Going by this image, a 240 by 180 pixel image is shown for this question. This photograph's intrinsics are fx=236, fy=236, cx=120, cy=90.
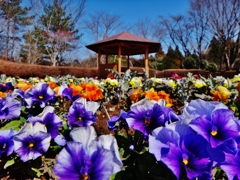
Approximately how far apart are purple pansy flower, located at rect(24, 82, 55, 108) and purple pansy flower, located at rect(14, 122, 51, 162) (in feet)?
1.56

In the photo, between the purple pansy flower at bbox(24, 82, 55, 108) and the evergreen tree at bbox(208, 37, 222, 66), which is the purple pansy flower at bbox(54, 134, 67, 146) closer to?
the purple pansy flower at bbox(24, 82, 55, 108)

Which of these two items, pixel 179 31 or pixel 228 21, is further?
pixel 179 31

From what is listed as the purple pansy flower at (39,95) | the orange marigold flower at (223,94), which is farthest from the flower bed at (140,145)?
the orange marigold flower at (223,94)

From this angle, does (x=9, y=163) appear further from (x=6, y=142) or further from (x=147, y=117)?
(x=147, y=117)

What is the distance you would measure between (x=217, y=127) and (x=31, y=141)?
0.69 meters

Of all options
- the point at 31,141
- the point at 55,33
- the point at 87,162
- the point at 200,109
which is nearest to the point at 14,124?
the point at 31,141

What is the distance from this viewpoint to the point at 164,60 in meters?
31.8

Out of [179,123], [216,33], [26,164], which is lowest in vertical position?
[26,164]

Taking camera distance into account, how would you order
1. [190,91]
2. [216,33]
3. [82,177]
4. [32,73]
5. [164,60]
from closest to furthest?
[82,177] → [190,91] → [32,73] → [216,33] → [164,60]

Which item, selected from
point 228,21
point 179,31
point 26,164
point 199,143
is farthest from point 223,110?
point 179,31

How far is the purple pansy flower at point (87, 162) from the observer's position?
515 mm

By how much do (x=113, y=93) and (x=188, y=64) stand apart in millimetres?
28458

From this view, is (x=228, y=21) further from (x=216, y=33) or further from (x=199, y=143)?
(x=199, y=143)

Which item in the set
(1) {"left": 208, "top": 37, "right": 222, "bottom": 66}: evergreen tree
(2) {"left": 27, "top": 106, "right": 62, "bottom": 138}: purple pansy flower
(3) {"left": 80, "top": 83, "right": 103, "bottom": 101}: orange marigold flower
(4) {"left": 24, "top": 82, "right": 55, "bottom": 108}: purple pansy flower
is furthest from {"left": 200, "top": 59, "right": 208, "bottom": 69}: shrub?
(2) {"left": 27, "top": 106, "right": 62, "bottom": 138}: purple pansy flower
